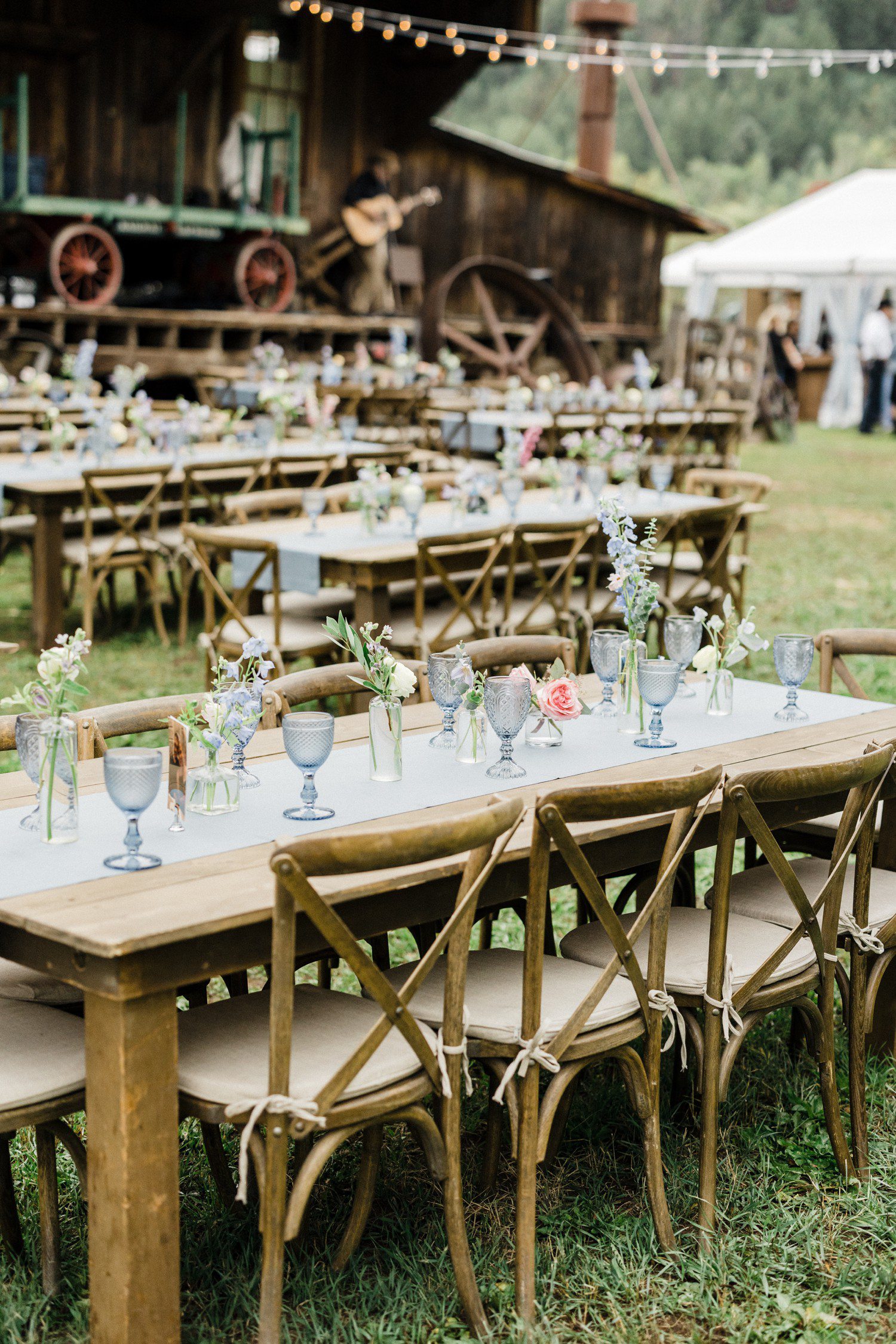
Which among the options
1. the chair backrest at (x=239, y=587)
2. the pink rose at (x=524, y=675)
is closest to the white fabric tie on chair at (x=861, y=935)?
the pink rose at (x=524, y=675)

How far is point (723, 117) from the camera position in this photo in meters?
44.0

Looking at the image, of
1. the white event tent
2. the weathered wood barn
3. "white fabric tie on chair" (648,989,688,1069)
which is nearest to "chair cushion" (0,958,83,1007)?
"white fabric tie on chair" (648,989,688,1069)

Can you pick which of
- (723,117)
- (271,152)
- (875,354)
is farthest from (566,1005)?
(723,117)

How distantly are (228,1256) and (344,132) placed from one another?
591 inches

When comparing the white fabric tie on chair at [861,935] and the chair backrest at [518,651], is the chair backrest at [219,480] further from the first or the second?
the white fabric tie on chair at [861,935]

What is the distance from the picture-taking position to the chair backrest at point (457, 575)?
16.9 feet

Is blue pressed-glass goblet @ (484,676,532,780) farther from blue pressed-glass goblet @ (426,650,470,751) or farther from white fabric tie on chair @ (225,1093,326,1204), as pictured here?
white fabric tie on chair @ (225,1093,326,1204)

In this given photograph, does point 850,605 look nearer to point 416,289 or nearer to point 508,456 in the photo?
point 508,456

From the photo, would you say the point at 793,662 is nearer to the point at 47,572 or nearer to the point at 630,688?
the point at 630,688

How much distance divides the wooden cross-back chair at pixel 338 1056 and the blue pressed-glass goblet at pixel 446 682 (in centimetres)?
53

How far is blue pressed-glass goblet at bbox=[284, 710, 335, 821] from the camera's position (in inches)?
102

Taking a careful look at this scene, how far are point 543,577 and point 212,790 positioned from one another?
3067mm

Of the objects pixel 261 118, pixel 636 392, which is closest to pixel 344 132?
pixel 261 118

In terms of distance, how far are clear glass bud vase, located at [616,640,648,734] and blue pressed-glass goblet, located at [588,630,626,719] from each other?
1 cm
